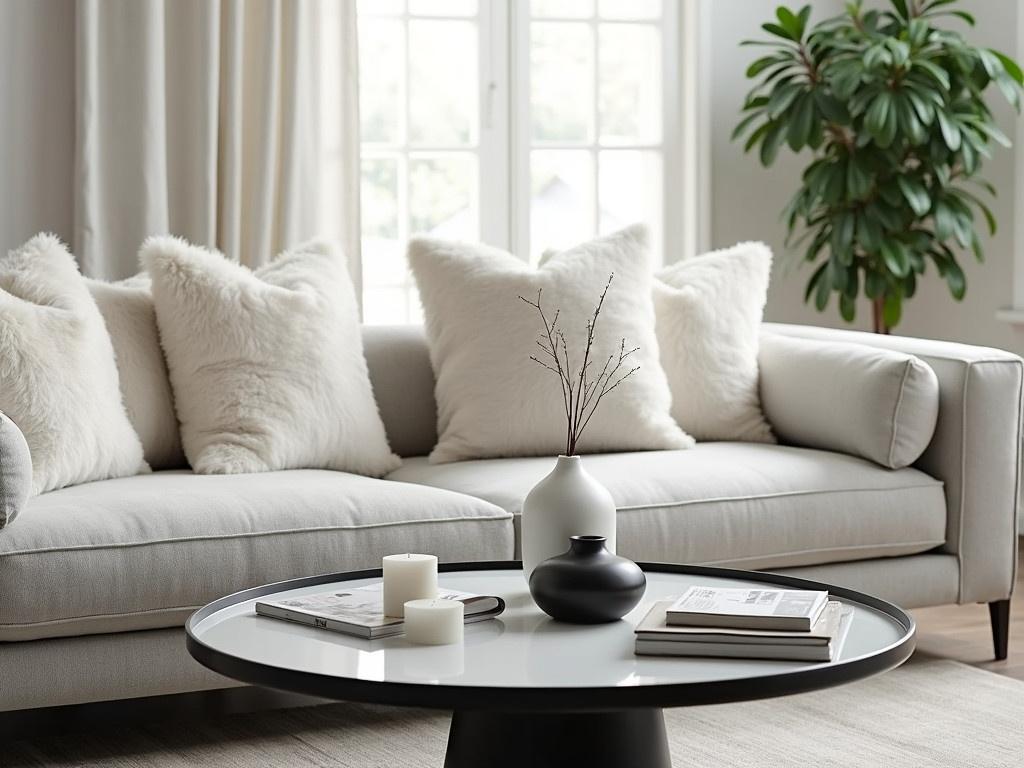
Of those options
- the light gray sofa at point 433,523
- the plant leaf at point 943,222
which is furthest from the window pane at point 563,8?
the light gray sofa at point 433,523

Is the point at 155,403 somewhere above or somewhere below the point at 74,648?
above

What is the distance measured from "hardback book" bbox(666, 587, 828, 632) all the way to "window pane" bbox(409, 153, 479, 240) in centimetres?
272

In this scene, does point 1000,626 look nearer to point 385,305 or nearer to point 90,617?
point 90,617

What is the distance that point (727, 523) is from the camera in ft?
9.36

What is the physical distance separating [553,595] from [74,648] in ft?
3.12

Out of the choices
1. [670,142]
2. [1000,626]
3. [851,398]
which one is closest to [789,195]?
[670,142]

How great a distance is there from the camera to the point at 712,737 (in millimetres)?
2586

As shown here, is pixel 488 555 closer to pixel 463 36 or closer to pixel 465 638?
pixel 465 638

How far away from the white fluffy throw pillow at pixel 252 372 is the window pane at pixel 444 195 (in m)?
1.36

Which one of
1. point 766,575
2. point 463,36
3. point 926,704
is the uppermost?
point 463,36

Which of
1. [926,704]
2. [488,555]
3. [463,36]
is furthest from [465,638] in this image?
[463,36]

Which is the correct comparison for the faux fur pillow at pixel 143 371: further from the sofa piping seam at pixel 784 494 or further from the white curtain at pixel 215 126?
the sofa piping seam at pixel 784 494

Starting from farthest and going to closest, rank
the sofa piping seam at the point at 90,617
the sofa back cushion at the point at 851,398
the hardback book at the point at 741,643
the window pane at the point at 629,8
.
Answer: the window pane at the point at 629,8, the sofa back cushion at the point at 851,398, the sofa piping seam at the point at 90,617, the hardback book at the point at 741,643

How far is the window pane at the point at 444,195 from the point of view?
4.44m
